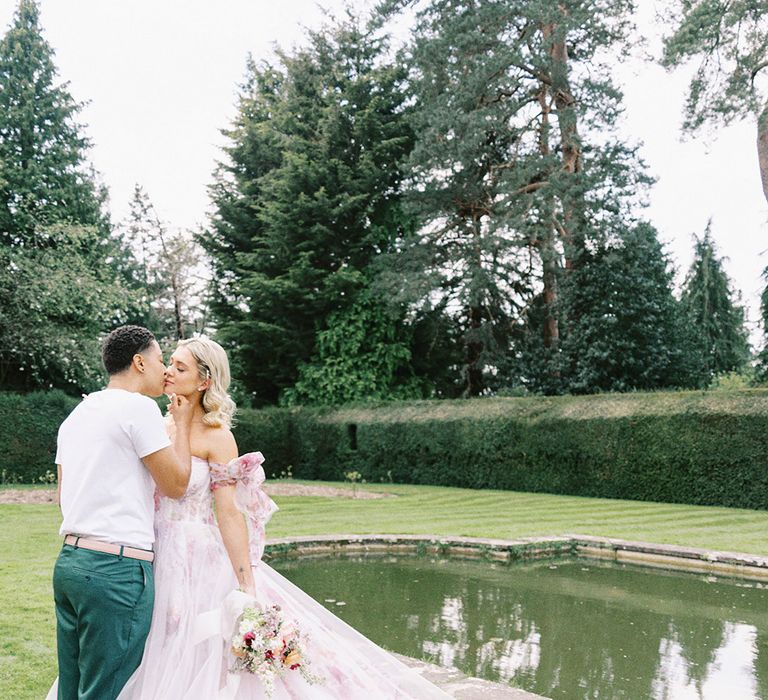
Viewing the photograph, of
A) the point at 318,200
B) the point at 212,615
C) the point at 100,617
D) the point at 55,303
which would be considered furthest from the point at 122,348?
the point at 318,200

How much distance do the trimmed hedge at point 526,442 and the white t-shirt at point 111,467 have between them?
14.8m

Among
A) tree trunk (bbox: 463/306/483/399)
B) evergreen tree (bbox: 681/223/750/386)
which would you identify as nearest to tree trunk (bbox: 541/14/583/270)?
tree trunk (bbox: 463/306/483/399)

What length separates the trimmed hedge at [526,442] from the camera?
1581cm

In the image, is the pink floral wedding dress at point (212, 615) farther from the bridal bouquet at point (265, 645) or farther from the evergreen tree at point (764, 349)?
the evergreen tree at point (764, 349)

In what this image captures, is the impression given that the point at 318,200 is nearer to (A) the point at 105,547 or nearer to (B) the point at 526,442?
(B) the point at 526,442

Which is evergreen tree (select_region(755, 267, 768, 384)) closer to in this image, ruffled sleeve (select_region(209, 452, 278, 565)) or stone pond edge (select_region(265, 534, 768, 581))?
stone pond edge (select_region(265, 534, 768, 581))

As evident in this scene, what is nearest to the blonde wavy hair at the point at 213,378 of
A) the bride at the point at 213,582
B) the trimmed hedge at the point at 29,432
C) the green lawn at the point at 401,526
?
the bride at the point at 213,582

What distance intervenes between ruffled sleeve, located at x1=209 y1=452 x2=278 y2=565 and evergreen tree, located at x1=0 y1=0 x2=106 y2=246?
21.9 metres

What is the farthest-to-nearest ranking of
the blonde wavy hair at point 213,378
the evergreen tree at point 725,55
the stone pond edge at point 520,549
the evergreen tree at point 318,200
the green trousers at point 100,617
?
the evergreen tree at point 318,200
the evergreen tree at point 725,55
the stone pond edge at point 520,549
the blonde wavy hair at point 213,378
the green trousers at point 100,617

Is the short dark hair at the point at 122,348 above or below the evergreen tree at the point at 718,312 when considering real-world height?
below

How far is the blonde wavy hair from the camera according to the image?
330cm

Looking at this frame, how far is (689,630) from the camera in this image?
677cm

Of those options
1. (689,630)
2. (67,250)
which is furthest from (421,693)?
(67,250)

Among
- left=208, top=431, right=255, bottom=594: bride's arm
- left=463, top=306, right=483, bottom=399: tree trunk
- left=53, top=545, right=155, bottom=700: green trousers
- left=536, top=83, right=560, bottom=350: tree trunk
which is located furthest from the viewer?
left=463, top=306, right=483, bottom=399: tree trunk
